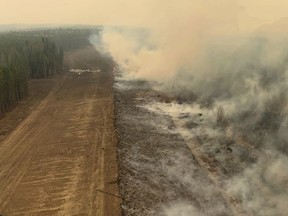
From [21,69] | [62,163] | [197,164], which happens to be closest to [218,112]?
[197,164]

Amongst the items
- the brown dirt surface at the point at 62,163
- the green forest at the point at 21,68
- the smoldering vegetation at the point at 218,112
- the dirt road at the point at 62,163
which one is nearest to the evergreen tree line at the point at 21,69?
the green forest at the point at 21,68

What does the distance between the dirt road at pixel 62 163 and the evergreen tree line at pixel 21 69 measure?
13.7ft

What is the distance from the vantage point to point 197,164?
2744 centimetres

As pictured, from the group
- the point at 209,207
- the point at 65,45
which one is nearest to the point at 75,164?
the point at 209,207

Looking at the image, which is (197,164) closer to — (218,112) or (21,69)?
(218,112)

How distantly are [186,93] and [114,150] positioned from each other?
21426mm

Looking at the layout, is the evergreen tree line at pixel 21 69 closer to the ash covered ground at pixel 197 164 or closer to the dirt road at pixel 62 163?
the dirt road at pixel 62 163

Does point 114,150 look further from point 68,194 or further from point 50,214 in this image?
point 50,214

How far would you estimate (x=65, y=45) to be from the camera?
130 m

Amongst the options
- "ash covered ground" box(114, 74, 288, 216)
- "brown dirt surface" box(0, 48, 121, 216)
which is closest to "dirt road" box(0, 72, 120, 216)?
"brown dirt surface" box(0, 48, 121, 216)

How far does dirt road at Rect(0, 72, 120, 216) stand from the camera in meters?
21.4

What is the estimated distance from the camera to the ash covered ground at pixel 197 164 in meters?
21.9

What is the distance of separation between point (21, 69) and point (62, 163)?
2893 cm

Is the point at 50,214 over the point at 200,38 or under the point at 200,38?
under
